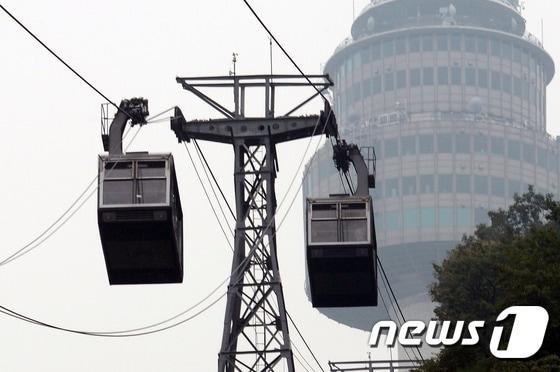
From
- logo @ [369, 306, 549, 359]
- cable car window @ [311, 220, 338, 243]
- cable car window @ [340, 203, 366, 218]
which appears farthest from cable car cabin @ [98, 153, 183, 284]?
logo @ [369, 306, 549, 359]

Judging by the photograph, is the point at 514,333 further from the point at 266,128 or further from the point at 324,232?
the point at 266,128

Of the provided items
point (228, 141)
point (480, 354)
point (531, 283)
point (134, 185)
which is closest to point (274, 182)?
point (228, 141)

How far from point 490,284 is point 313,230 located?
127ft

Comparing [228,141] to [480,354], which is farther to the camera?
[480,354]

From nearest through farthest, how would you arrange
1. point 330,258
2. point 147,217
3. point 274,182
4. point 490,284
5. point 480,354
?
1. point 147,217
2. point 330,258
3. point 274,182
4. point 480,354
5. point 490,284

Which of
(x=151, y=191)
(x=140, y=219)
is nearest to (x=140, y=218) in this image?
(x=140, y=219)

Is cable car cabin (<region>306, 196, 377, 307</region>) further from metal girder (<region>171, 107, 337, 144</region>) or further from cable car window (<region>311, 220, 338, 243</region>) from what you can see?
metal girder (<region>171, 107, 337, 144</region>)

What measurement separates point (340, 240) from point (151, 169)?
238 inches

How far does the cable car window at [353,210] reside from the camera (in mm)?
54781

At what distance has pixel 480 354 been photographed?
70.8 m

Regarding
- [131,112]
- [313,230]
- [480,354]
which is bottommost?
[480,354]

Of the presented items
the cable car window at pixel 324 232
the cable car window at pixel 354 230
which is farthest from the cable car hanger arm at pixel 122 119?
the cable car window at pixel 354 230

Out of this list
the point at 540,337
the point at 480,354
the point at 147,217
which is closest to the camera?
the point at 147,217

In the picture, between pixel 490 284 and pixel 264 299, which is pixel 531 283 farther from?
pixel 490 284
